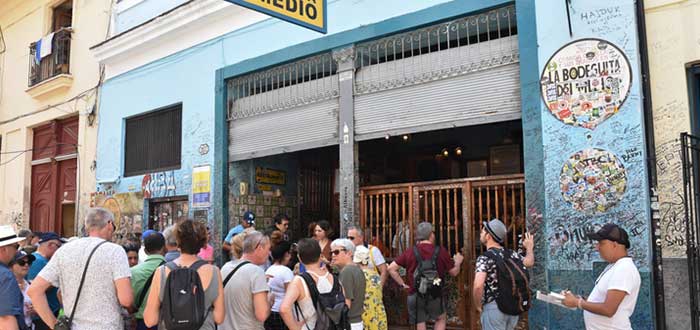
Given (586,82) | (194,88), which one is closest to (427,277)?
(586,82)

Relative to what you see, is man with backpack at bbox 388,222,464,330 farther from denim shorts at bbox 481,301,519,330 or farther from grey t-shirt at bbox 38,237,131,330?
grey t-shirt at bbox 38,237,131,330

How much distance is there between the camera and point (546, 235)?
20.8ft

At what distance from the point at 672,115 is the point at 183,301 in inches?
192

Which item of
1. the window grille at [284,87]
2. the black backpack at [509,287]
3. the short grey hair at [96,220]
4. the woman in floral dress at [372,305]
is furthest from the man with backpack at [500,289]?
the window grille at [284,87]

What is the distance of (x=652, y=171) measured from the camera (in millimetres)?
5680

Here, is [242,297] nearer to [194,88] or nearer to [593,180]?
[593,180]

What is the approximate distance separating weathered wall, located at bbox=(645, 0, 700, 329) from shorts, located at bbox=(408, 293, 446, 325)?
2.32 m

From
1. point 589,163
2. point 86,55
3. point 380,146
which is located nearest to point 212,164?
point 380,146

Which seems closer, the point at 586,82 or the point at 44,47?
the point at 586,82

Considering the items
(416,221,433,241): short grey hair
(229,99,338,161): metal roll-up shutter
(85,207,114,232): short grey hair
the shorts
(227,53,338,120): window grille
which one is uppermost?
(227,53,338,120): window grille

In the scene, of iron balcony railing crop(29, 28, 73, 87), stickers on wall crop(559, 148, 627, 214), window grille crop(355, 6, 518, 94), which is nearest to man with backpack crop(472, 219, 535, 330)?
stickers on wall crop(559, 148, 627, 214)

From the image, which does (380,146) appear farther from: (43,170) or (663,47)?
(43,170)

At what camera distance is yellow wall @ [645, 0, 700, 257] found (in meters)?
5.59

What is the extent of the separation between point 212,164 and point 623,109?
22.1ft
